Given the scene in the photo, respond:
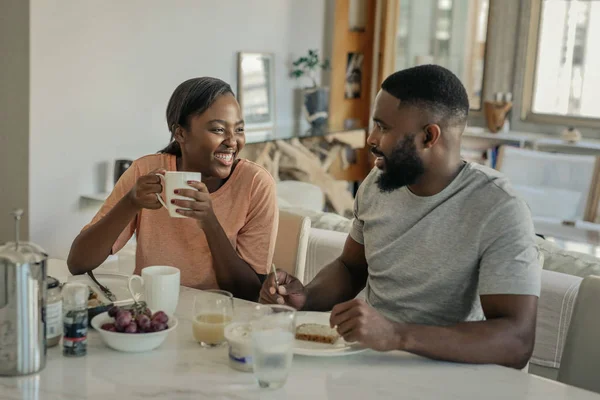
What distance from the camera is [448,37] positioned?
568 centimetres

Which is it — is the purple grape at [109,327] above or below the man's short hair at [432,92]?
below

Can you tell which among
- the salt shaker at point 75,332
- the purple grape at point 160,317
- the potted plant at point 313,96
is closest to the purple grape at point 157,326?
the purple grape at point 160,317

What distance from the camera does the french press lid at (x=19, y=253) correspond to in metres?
1.19

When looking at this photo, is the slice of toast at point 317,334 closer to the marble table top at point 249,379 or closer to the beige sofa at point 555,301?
the marble table top at point 249,379

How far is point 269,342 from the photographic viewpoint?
120 centimetres

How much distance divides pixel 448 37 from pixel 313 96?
5.03 ft

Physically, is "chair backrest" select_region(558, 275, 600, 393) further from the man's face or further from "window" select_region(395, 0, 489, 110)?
"window" select_region(395, 0, 489, 110)

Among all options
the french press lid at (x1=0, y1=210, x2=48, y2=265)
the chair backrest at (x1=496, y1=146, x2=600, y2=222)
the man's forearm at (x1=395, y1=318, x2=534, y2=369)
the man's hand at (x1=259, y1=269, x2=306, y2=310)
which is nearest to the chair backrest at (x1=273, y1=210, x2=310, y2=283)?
the man's hand at (x1=259, y1=269, x2=306, y2=310)

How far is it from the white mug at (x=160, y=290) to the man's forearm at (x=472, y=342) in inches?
18.4

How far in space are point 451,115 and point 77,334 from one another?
0.88 m

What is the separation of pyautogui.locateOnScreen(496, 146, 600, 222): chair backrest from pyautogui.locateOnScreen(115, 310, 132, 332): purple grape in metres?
3.29

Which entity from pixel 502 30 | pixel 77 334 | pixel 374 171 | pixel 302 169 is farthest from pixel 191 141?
pixel 502 30

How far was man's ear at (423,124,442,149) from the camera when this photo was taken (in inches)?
62.5

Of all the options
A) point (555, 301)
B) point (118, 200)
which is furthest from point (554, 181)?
point (118, 200)
